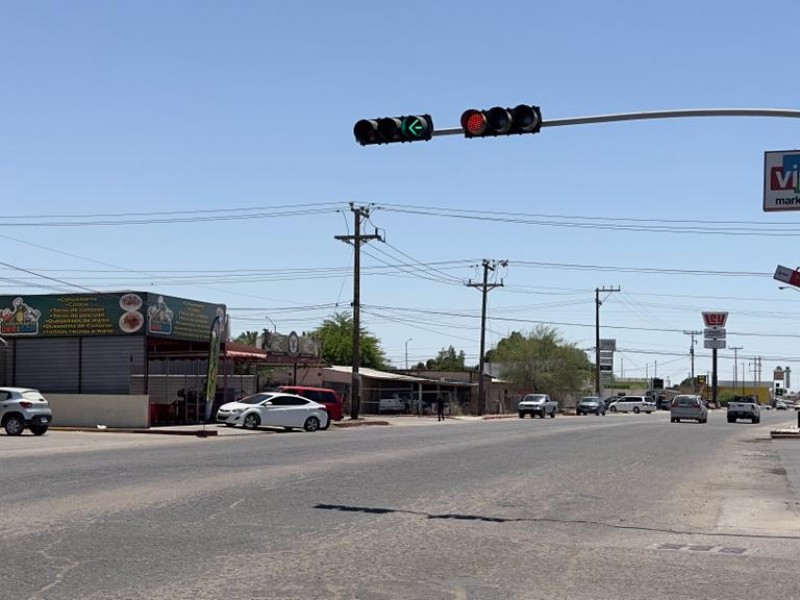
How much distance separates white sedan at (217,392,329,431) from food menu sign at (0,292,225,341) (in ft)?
16.8

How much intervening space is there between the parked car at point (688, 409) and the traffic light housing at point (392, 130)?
160ft

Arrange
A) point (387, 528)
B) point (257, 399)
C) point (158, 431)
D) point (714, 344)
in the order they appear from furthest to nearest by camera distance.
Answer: point (714, 344) → point (257, 399) → point (158, 431) → point (387, 528)

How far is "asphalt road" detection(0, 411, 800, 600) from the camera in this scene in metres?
9.01

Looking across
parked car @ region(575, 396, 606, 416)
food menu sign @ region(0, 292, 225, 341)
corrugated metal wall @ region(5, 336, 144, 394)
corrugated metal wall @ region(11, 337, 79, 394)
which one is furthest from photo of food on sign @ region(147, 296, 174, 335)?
parked car @ region(575, 396, 606, 416)

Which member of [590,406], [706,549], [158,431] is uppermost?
[706,549]

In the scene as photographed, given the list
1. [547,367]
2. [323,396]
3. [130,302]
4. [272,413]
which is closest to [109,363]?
[130,302]

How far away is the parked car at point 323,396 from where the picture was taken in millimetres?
48219

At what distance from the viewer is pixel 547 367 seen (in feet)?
354

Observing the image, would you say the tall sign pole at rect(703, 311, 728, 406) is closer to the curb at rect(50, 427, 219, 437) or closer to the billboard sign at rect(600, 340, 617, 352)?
the billboard sign at rect(600, 340, 617, 352)

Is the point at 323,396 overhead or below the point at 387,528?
below

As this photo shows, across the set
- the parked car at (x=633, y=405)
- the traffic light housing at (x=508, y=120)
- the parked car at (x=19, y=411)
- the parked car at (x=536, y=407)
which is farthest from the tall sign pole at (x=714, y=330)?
the traffic light housing at (x=508, y=120)

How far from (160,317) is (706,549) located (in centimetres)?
3517

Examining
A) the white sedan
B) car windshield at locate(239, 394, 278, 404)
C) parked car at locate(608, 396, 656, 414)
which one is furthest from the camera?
parked car at locate(608, 396, 656, 414)

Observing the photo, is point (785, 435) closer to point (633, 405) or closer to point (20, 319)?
point (20, 319)
